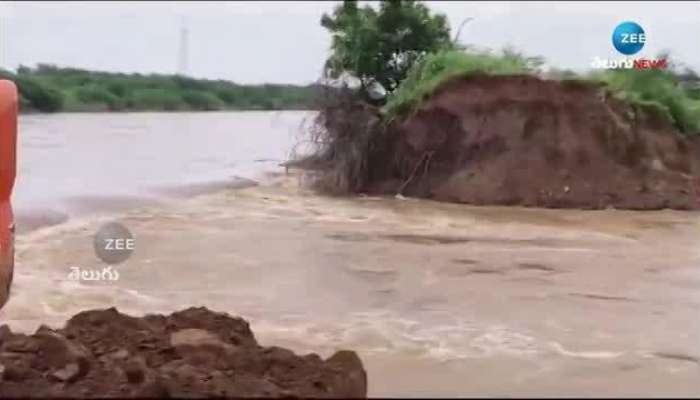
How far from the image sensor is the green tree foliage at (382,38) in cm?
1203

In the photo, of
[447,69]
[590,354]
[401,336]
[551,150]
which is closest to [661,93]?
[551,150]

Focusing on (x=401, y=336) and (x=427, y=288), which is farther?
(x=427, y=288)

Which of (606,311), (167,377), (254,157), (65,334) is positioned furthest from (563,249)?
(254,157)

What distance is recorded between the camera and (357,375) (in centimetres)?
295

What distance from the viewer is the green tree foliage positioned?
39.5 feet

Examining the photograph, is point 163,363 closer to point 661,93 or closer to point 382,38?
point 382,38

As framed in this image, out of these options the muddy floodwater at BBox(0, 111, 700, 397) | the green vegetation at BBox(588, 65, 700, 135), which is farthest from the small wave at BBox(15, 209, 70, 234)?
the green vegetation at BBox(588, 65, 700, 135)

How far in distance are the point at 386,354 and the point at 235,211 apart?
6.15m

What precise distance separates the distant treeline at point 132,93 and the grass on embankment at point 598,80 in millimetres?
3943

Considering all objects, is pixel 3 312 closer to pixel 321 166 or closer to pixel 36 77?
pixel 36 77

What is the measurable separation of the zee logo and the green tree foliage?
4.05m

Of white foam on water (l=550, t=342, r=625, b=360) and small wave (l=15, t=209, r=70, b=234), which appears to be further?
small wave (l=15, t=209, r=70, b=234)

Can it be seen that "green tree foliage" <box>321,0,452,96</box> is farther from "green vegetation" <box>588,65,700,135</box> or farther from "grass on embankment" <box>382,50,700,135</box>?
"green vegetation" <box>588,65,700,135</box>

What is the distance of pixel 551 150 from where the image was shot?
11555mm
